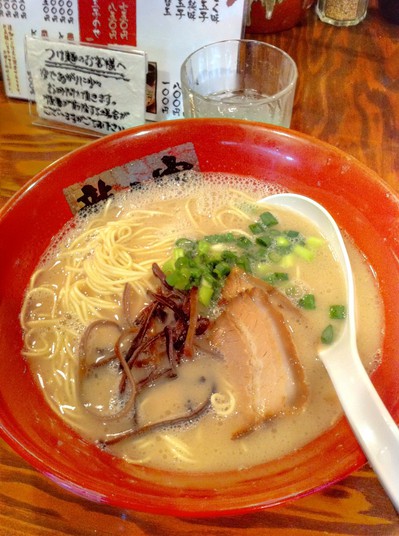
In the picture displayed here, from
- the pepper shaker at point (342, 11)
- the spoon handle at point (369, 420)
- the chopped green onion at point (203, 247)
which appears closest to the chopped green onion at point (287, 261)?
the chopped green onion at point (203, 247)

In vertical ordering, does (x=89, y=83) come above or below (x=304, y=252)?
above

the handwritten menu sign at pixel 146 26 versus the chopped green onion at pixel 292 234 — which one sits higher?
the handwritten menu sign at pixel 146 26

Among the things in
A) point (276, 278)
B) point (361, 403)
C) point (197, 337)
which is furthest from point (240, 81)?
point (361, 403)

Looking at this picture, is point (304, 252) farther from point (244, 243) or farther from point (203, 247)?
point (203, 247)

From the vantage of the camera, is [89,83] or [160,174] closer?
[160,174]

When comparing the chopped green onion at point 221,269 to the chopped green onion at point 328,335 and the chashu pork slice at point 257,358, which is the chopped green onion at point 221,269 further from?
the chopped green onion at point 328,335
